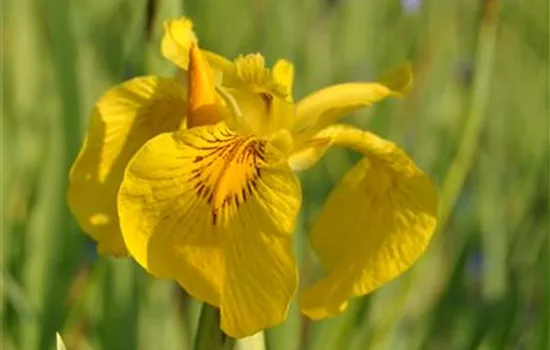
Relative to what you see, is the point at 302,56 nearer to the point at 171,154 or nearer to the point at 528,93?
the point at 528,93

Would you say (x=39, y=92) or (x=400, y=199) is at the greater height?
(x=400, y=199)

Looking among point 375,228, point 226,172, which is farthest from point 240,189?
point 375,228

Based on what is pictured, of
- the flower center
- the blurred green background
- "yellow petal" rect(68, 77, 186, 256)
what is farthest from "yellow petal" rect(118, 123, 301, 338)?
the blurred green background

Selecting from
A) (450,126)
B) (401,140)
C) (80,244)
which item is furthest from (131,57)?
(450,126)

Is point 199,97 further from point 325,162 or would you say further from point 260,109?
point 325,162

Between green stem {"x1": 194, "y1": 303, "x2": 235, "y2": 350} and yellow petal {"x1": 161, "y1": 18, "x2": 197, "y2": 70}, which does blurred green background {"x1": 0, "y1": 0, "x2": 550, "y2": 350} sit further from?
green stem {"x1": 194, "y1": 303, "x2": 235, "y2": 350}

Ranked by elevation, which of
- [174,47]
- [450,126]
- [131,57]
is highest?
[174,47]

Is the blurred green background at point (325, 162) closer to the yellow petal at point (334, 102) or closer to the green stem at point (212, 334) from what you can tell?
the yellow petal at point (334, 102)

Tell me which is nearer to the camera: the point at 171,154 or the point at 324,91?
the point at 171,154
